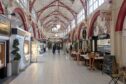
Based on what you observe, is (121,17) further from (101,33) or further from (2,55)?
(2,55)

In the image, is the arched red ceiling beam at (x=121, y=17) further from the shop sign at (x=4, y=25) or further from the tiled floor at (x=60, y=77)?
the shop sign at (x=4, y=25)

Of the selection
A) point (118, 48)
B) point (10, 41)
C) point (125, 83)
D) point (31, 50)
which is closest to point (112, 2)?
point (118, 48)

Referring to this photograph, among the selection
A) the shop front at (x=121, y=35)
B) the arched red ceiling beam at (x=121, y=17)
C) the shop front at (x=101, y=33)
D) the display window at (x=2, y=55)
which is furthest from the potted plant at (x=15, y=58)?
the arched red ceiling beam at (x=121, y=17)

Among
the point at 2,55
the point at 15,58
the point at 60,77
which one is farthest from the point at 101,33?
the point at 2,55

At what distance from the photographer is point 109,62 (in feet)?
39.5

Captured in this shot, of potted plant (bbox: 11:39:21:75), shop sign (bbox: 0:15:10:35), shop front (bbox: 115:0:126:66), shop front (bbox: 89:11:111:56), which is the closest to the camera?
shop sign (bbox: 0:15:10:35)

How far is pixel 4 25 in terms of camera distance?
10.9 m

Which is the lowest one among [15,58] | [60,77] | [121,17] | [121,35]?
[60,77]

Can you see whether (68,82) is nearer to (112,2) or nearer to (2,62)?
(2,62)

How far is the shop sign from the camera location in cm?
1033

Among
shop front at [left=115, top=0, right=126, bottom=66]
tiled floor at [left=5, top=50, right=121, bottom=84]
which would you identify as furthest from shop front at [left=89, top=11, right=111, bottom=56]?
tiled floor at [left=5, top=50, right=121, bottom=84]

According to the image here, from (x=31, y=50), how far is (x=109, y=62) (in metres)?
9.81

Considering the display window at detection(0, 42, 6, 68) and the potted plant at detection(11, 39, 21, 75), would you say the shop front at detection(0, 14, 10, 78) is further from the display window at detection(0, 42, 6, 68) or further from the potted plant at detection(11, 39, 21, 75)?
the potted plant at detection(11, 39, 21, 75)

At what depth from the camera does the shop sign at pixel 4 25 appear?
10327 millimetres
